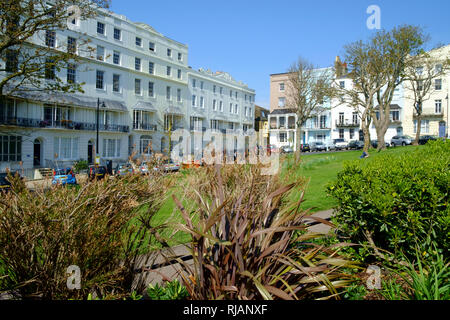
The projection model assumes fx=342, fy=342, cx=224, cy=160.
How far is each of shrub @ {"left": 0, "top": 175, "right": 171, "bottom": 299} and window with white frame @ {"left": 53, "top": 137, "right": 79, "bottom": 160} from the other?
36877mm

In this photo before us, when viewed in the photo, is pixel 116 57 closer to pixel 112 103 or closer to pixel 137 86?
pixel 137 86

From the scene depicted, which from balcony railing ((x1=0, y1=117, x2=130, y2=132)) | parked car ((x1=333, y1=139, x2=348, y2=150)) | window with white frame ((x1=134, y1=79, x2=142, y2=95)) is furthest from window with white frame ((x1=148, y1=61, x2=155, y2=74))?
parked car ((x1=333, y1=139, x2=348, y2=150))

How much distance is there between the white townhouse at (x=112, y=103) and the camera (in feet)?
113

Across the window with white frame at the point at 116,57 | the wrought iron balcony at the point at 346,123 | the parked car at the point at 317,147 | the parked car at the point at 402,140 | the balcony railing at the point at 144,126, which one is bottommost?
the parked car at the point at 317,147

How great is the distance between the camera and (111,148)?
4259cm

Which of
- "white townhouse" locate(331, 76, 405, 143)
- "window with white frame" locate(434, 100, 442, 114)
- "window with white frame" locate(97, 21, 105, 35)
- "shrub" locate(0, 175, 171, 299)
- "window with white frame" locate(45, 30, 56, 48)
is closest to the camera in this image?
"shrub" locate(0, 175, 171, 299)

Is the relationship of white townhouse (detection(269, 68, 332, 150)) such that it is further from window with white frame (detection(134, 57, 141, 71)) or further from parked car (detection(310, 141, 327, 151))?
window with white frame (detection(134, 57, 141, 71))

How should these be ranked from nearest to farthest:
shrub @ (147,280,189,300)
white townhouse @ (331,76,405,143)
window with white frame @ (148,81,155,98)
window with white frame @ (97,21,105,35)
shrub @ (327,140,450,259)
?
shrub @ (147,280,189,300), shrub @ (327,140,450,259), window with white frame @ (97,21,105,35), window with white frame @ (148,81,155,98), white townhouse @ (331,76,405,143)

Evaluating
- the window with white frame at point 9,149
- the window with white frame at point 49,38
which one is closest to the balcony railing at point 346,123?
the window with white frame at point 49,38

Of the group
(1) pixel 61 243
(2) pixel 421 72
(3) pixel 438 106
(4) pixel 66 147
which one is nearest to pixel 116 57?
(4) pixel 66 147

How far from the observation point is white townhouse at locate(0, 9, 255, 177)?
3444 centimetres

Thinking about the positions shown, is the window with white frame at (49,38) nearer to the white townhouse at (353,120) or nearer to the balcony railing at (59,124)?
the balcony railing at (59,124)

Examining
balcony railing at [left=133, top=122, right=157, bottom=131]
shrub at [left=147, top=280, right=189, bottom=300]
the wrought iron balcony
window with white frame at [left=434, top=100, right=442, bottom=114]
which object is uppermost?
window with white frame at [left=434, top=100, right=442, bottom=114]

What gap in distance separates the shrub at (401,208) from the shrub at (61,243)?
9.83ft
